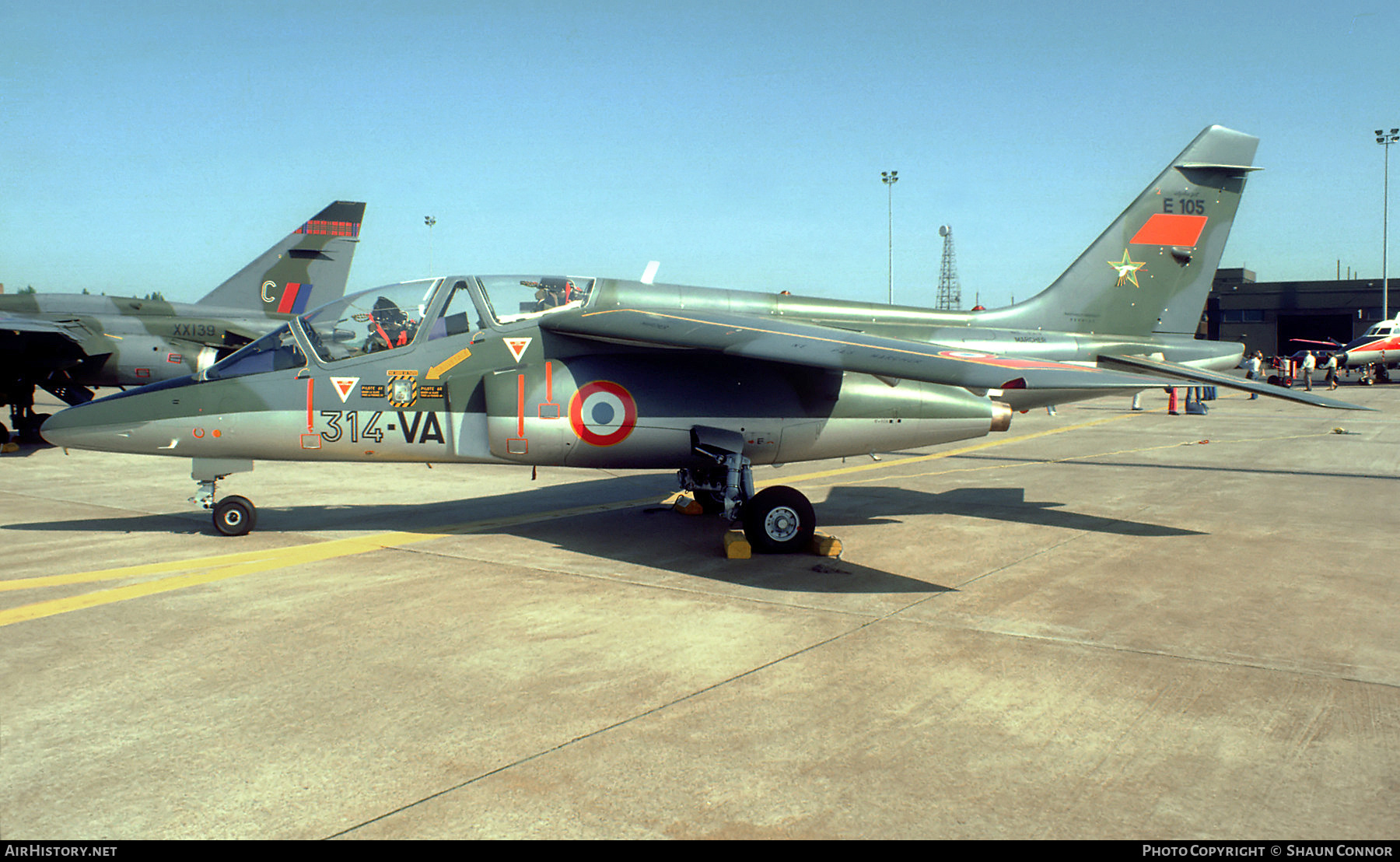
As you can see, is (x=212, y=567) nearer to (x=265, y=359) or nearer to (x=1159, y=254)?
(x=265, y=359)

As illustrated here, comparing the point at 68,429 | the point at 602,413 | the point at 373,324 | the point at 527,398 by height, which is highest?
the point at 373,324

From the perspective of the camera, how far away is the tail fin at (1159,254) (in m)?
11.6

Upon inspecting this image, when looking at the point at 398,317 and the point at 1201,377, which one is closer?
the point at 398,317

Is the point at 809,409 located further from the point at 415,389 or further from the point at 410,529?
the point at 410,529

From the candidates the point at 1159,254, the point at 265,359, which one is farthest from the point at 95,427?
the point at 1159,254

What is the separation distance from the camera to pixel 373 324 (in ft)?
29.5

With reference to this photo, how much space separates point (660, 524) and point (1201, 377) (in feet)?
20.3

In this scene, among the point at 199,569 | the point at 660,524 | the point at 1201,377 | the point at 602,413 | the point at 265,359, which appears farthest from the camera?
the point at 660,524

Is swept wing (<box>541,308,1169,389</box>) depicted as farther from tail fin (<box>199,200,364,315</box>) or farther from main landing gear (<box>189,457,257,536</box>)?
tail fin (<box>199,200,364,315</box>)

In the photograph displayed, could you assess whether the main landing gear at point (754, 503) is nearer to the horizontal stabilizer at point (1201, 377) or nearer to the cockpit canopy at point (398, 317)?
the cockpit canopy at point (398, 317)

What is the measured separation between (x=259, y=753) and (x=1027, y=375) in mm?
6273

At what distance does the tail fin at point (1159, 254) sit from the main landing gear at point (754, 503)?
477cm

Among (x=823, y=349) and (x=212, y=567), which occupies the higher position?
(x=823, y=349)

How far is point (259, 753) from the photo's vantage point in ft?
13.9
